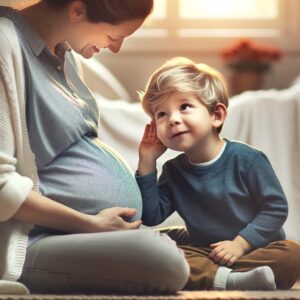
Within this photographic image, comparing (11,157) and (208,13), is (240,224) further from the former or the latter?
(208,13)

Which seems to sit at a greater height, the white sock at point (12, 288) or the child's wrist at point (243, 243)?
the child's wrist at point (243, 243)

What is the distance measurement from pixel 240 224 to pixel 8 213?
0.88ft

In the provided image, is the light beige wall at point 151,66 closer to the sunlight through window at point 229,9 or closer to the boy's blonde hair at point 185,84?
the sunlight through window at point 229,9

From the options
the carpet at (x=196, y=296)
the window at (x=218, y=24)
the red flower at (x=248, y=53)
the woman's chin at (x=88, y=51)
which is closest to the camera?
the carpet at (x=196, y=296)

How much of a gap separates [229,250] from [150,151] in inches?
6.1

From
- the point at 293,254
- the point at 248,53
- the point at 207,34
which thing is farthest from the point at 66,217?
the point at 207,34

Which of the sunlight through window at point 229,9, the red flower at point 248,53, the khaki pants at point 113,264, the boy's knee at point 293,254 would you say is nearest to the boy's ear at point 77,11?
the khaki pants at point 113,264

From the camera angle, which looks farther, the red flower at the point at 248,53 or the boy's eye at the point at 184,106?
the red flower at the point at 248,53

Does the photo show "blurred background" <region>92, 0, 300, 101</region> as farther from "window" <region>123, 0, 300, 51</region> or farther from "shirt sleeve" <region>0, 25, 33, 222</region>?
"shirt sleeve" <region>0, 25, 33, 222</region>

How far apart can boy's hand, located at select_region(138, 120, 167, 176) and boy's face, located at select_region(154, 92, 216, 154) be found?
30 mm

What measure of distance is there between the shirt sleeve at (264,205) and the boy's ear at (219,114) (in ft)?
0.21

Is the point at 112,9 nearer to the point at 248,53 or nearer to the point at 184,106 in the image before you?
the point at 184,106

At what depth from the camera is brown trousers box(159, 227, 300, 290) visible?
95 centimetres

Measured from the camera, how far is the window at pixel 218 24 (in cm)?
251
